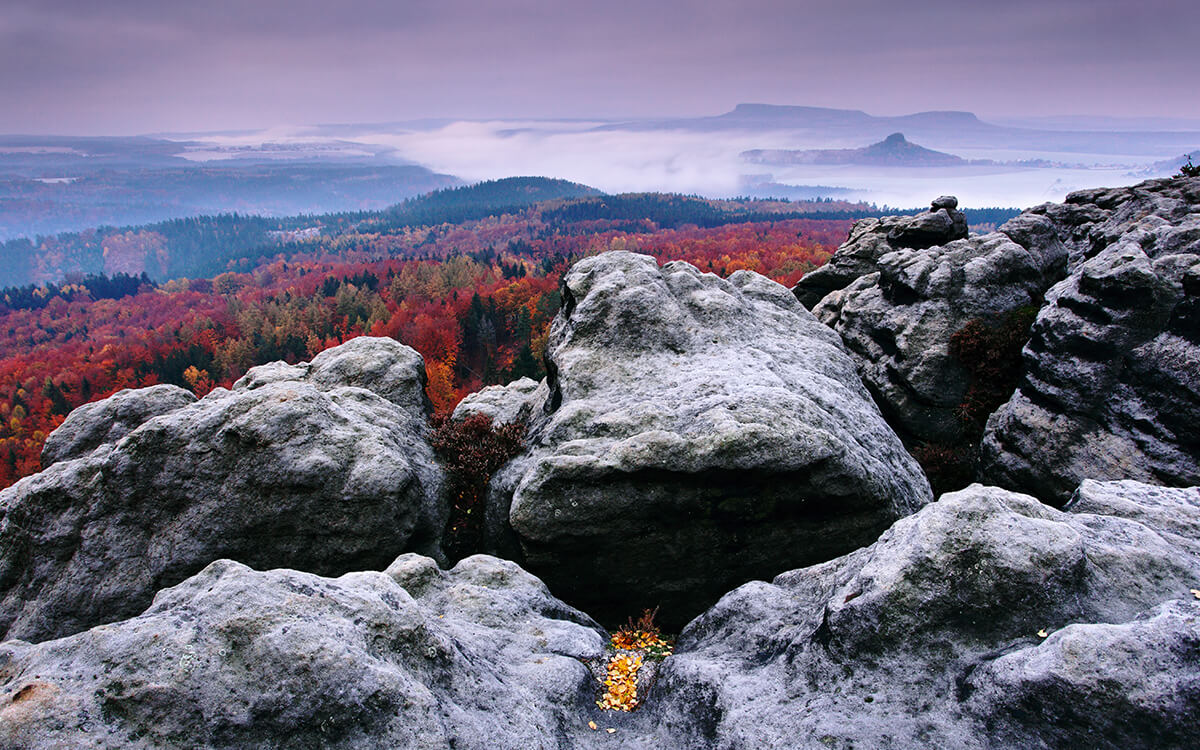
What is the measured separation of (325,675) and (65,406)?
172 metres

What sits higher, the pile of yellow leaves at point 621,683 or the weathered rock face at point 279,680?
the weathered rock face at point 279,680

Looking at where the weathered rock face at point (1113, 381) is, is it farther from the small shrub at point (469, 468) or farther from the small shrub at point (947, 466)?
the small shrub at point (469, 468)

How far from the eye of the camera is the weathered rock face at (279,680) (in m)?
5.61

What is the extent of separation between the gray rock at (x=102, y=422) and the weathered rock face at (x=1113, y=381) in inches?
972

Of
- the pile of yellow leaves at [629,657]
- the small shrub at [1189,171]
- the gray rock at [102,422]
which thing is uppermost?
the small shrub at [1189,171]

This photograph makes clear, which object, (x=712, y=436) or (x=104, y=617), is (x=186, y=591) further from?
(x=712, y=436)

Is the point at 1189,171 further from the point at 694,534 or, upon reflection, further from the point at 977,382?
the point at 694,534

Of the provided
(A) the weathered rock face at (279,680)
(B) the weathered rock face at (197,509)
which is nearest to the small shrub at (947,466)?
(A) the weathered rock face at (279,680)

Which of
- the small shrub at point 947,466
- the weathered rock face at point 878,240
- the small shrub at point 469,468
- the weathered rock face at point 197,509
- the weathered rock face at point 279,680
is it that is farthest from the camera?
the weathered rock face at point 878,240

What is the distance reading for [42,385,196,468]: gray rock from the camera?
52.6 ft

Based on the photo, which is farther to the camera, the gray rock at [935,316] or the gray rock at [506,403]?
the gray rock at [506,403]

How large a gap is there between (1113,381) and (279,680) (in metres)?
18.6

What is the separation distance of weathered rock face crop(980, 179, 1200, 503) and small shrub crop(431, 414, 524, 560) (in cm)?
1436

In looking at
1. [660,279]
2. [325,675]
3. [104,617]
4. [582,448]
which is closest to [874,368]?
[660,279]
